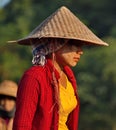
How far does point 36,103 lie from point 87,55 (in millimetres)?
37314

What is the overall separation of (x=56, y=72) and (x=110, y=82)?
2924 centimetres

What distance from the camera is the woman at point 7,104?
7570 millimetres

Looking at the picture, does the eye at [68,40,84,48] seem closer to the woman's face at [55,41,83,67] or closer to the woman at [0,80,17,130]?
the woman's face at [55,41,83,67]

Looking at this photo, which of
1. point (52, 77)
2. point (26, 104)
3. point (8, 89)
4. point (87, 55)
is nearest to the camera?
point (26, 104)

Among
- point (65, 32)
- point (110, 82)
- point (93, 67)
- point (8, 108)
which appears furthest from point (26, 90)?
point (93, 67)

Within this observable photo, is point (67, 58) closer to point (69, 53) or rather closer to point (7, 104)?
point (69, 53)

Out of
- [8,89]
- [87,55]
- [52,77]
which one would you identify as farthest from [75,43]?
[87,55]

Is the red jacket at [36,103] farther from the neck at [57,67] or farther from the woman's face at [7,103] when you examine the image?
the woman's face at [7,103]

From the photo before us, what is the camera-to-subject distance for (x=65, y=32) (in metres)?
4.57

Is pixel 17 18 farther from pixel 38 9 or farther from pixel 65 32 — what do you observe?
pixel 65 32

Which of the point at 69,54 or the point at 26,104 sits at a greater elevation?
the point at 69,54

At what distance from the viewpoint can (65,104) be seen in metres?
4.54

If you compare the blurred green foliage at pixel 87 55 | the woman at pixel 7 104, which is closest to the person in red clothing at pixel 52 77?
the woman at pixel 7 104

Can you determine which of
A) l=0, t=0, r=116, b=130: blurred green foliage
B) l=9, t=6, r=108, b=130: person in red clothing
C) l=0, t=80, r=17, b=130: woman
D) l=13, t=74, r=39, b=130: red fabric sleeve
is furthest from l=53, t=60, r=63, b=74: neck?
l=0, t=0, r=116, b=130: blurred green foliage
